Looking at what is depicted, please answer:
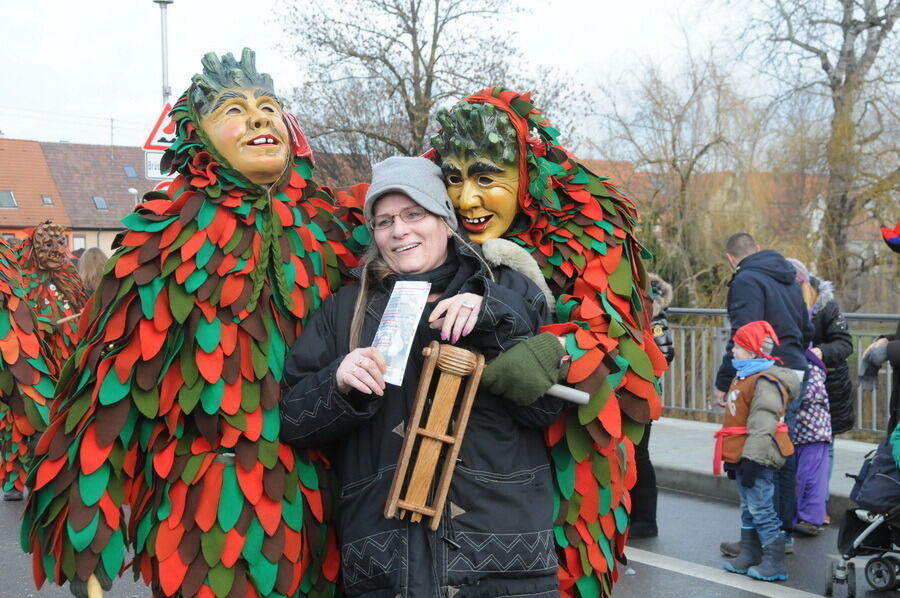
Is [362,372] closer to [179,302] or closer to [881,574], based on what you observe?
[179,302]

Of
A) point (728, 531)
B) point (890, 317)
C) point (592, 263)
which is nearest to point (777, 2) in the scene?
point (890, 317)

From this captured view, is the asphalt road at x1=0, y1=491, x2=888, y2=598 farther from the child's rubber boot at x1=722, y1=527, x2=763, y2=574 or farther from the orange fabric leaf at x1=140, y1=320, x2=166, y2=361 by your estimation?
the orange fabric leaf at x1=140, y1=320, x2=166, y2=361

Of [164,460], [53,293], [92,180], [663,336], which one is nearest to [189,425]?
[164,460]

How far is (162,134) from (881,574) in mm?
4069

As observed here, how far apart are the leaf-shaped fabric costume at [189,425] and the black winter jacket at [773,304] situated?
3.53m

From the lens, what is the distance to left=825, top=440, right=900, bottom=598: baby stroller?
430 cm

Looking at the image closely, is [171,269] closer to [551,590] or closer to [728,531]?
[551,590]

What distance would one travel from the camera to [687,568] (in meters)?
5.29

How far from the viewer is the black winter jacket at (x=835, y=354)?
604cm

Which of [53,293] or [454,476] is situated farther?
[53,293]

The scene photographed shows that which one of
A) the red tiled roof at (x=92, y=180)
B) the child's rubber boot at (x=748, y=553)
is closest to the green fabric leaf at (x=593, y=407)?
the child's rubber boot at (x=748, y=553)

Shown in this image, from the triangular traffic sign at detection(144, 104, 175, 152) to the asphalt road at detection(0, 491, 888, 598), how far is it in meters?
2.53

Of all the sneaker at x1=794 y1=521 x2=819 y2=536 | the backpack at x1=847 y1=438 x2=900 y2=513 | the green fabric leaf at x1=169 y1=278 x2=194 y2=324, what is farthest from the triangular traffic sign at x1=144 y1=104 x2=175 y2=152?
the sneaker at x1=794 y1=521 x2=819 y2=536

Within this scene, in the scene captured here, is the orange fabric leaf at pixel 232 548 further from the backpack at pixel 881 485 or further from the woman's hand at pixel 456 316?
the backpack at pixel 881 485
